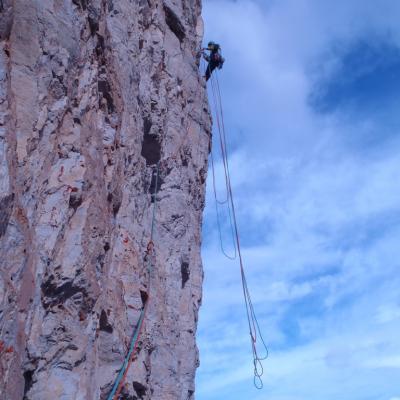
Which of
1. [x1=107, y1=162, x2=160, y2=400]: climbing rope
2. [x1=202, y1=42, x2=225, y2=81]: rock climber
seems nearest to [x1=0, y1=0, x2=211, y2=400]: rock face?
[x1=107, y1=162, x2=160, y2=400]: climbing rope

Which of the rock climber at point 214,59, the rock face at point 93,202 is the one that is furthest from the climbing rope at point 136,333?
the rock climber at point 214,59

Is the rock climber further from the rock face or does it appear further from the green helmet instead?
the rock face

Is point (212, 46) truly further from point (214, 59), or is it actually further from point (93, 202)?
point (93, 202)

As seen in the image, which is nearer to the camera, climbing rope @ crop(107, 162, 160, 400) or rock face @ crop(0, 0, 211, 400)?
rock face @ crop(0, 0, 211, 400)

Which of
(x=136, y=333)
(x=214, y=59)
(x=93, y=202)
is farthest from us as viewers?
(x=214, y=59)

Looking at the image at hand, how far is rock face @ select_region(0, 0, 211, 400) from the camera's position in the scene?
564 centimetres

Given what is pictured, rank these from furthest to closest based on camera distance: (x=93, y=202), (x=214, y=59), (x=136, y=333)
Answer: (x=214, y=59)
(x=136, y=333)
(x=93, y=202)

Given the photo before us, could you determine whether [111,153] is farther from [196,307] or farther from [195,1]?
[195,1]

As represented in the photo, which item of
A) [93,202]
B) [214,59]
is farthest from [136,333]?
[214,59]

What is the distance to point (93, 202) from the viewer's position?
7.36 meters

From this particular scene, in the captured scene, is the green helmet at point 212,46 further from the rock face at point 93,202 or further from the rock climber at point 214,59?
the rock face at point 93,202

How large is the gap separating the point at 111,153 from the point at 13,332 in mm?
3953

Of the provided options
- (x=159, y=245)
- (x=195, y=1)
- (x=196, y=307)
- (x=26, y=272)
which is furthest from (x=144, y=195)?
(x=195, y=1)

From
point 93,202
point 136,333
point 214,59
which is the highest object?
point 214,59
